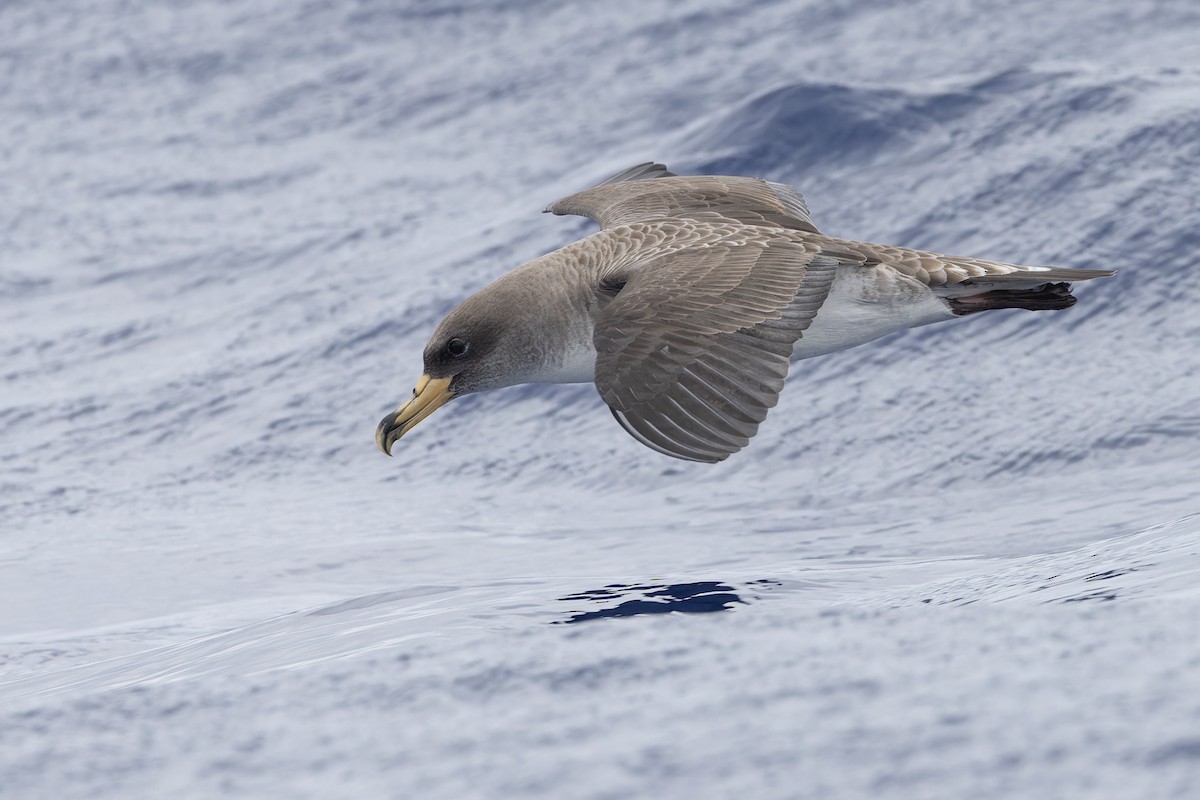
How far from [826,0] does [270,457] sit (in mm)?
8102

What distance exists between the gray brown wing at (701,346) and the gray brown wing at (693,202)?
50.2 inches

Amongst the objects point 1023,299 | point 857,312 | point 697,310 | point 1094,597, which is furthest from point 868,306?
point 1094,597

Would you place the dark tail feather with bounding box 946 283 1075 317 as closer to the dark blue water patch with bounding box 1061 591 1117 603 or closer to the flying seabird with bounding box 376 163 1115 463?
the flying seabird with bounding box 376 163 1115 463

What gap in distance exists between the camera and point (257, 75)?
57.7ft

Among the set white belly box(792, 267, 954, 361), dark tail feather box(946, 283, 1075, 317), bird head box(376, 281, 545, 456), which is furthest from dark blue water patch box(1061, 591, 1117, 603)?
bird head box(376, 281, 545, 456)

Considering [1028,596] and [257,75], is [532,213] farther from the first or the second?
[1028,596]

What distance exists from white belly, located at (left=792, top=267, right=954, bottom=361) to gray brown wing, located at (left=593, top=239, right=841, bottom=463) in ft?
A: 1.87

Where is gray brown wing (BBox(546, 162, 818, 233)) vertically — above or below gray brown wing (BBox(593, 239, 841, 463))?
above

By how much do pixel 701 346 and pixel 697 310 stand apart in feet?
0.69

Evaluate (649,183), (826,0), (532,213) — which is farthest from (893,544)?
(826,0)

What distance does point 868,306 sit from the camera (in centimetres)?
791

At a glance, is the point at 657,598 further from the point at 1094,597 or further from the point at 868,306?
the point at 1094,597

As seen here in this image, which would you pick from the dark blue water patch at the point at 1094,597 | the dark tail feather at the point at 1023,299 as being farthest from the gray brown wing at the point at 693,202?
the dark blue water patch at the point at 1094,597

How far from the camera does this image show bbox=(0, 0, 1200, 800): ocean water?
557cm
